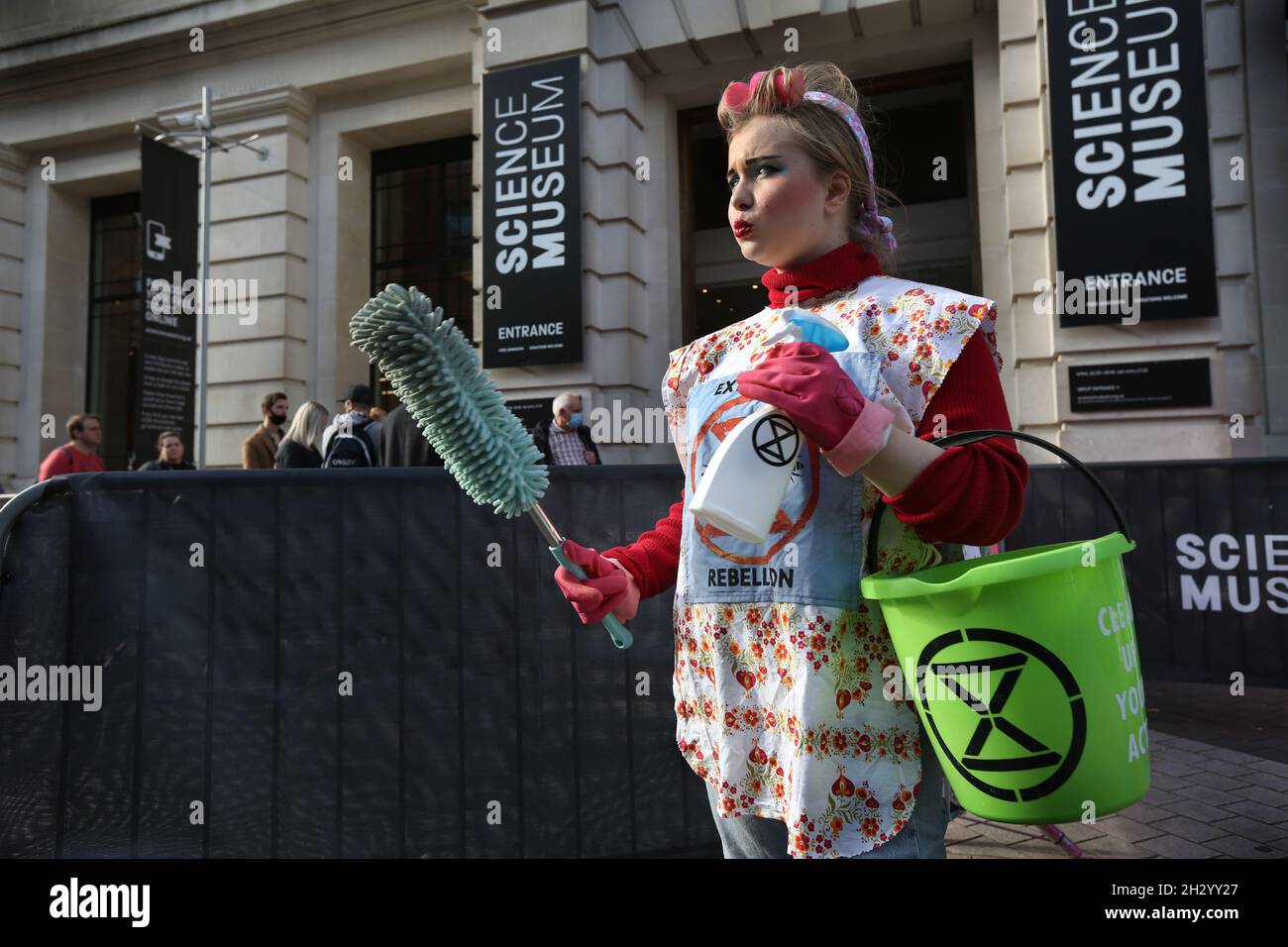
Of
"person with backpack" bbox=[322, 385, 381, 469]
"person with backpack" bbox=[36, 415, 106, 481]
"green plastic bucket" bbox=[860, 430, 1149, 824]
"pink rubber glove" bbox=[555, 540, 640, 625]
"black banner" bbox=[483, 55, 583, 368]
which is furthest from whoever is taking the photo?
"black banner" bbox=[483, 55, 583, 368]

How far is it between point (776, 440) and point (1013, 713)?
516mm

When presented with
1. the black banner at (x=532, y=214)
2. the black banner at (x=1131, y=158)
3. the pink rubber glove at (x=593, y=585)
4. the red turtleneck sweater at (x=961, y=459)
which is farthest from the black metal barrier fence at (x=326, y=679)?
the black banner at (x=532, y=214)

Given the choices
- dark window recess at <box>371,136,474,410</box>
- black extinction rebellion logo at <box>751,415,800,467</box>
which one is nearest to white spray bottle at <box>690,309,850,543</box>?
black extinction rebellion logo at <box>751,415,800,467</box>

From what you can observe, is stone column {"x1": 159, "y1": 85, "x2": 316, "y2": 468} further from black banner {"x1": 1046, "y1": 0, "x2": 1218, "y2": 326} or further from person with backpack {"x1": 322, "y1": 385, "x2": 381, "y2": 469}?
black banner {"x1": 1046, "y1": 0, "x2": 1218, "y2": 326}

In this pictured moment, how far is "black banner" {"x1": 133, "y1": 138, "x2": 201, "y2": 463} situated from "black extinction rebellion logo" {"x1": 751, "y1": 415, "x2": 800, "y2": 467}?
1139 centimetres

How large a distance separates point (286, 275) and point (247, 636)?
1023 centimetres

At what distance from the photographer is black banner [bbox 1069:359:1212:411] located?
7.77m

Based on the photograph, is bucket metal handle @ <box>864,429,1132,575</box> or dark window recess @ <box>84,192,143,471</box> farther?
dark window recess @ <box>84,192,143,471</box>

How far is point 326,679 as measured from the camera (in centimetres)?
291

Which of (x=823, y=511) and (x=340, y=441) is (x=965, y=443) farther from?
(x=340, y=441)

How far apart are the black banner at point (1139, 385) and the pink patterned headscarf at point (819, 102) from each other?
7420 millimetres

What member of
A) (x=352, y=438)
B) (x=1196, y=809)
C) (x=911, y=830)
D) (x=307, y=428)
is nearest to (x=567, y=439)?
(x=307, y=428)

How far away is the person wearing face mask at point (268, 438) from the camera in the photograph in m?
7.95
